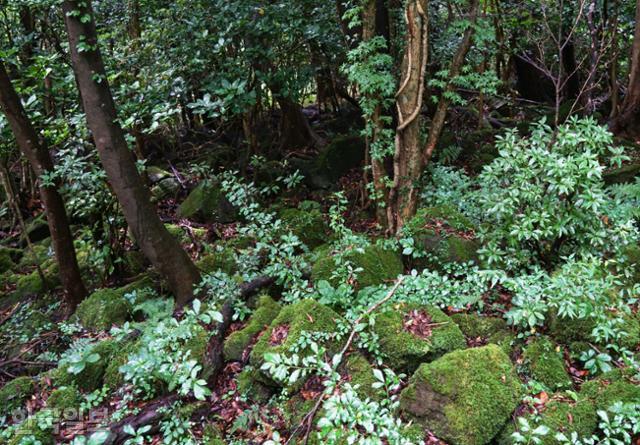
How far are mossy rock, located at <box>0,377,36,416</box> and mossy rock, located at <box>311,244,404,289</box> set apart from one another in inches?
111

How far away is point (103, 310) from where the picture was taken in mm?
5418

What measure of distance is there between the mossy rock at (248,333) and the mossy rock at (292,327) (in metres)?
0.22

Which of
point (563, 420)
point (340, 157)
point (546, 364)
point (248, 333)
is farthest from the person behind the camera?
point (340, 157)

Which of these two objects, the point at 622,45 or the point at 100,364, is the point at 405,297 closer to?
the point at 100,364

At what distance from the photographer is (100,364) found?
13.9 feet

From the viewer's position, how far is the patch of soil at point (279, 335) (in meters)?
3.60

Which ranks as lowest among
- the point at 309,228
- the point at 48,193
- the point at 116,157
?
the point at 309,228

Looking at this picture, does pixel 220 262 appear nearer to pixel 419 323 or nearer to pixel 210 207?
pixel 210 207

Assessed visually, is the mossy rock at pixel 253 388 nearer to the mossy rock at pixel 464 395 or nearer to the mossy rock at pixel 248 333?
the mossy rock at pixel 248 333

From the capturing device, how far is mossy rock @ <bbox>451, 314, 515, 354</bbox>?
3561mm

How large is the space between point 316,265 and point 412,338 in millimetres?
1469

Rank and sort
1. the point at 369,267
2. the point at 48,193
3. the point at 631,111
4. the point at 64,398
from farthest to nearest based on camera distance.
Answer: the point at 631,111 < the point at 48,193 < the point at 369,267 < the point at 64,398

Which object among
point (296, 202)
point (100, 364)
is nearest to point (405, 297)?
point (100, 364)

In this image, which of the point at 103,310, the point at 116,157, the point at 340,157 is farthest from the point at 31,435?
the point at 340,157
